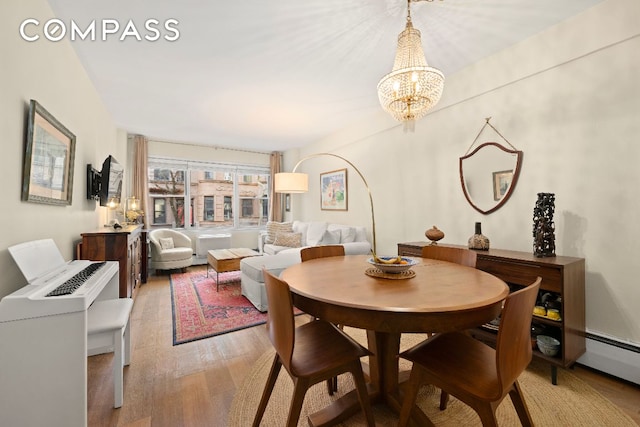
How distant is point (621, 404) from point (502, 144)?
2109mm

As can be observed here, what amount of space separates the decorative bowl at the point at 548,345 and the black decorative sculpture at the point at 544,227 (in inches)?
23.6

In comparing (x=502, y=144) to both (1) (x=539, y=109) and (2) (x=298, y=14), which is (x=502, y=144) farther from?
(2) (x=298, y=14)

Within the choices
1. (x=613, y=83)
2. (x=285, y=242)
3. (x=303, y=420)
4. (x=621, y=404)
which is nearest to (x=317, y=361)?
(x=303, y=420)

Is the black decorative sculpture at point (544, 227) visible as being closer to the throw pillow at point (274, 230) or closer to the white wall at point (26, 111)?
the white wall at point (26, 111)

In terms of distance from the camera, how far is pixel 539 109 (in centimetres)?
A: 243

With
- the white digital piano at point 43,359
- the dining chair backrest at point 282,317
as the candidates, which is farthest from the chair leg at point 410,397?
the white digital piano at point 43,359

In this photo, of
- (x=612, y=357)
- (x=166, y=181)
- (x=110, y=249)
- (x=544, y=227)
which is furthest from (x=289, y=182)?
(x=166, y=181)

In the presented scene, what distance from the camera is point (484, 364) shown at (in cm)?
126

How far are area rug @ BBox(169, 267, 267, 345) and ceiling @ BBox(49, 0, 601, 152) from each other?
265 cm

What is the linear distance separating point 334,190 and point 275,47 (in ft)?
10.3

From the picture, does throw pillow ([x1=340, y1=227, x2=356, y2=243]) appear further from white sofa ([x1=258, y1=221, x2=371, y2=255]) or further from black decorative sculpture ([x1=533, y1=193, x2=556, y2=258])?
black decorative sculpture ([x1=533, y1=193, x2=556, y2=258])

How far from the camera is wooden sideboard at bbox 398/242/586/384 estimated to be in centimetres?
191

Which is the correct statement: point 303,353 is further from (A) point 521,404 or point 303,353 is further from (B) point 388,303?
(A) point 521,404

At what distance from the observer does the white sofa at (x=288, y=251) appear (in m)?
3.27
